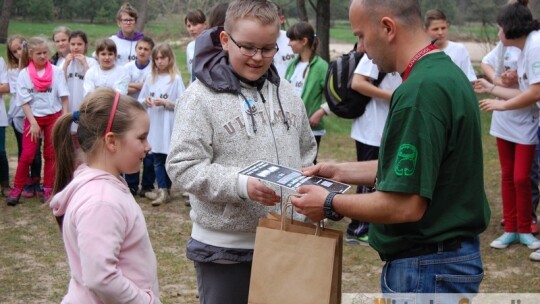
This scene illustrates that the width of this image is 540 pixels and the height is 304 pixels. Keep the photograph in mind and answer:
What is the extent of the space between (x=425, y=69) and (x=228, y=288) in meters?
1.32

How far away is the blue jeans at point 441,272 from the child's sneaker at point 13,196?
6.45m

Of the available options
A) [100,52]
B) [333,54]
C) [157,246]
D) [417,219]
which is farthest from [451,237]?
[333,54]

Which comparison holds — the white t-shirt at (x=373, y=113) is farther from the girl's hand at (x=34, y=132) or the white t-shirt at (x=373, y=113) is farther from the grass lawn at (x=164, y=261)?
the girl's hand at (x=34, y=132)

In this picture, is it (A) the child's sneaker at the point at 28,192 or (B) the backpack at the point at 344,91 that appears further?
(A) the child's sneaker at the point at 28,192

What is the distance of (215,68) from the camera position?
11.1 ft

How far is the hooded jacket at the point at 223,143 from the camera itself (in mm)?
3234

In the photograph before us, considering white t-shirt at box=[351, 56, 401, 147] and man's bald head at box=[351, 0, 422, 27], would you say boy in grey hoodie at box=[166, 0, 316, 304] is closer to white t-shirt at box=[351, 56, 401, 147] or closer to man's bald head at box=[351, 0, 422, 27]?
man's bald head at box=[351, 0, 422, 27]

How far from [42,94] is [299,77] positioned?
2.82 metres

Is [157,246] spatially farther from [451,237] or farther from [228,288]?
[451,237]

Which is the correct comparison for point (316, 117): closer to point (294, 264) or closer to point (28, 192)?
point (28, 192)

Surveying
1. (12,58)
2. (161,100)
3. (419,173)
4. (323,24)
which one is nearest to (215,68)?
(419,173)

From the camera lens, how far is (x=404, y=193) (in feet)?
8.89

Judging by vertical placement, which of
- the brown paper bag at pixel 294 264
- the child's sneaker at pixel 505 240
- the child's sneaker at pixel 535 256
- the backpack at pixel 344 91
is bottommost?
the child's sneaker at pixel 505 240

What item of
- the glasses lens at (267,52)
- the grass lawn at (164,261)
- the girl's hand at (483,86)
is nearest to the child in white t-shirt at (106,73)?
the grass lawn at (164,261)
